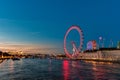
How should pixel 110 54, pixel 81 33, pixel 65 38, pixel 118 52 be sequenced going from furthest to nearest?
pixel 110 54 < pixel 118 52 < pixel 65 38 < pixel 81 33

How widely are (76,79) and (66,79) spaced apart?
1980mm

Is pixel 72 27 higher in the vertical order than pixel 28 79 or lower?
higher

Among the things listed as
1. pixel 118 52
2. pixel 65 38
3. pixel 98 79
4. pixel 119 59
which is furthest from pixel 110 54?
pixel 98 79

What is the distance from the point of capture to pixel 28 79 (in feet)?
173

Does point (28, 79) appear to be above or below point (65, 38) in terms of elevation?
below

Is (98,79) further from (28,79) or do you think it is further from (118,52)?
(118,52)

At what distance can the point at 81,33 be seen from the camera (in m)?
150

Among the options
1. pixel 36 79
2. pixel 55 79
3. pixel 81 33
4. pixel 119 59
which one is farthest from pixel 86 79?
pixel 119 59

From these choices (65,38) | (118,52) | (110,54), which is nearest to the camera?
(65,38)

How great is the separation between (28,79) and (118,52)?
13965 cm

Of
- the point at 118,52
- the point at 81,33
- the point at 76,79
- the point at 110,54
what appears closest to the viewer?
the point at 76,79

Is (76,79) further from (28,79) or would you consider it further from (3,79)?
(3,79)

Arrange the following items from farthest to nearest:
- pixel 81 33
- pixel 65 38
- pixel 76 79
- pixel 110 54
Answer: pixel 110 54 < pixel 65 38 < pixel 81 33 < pixel 76 79

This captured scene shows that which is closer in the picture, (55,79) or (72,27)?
(55,79)
